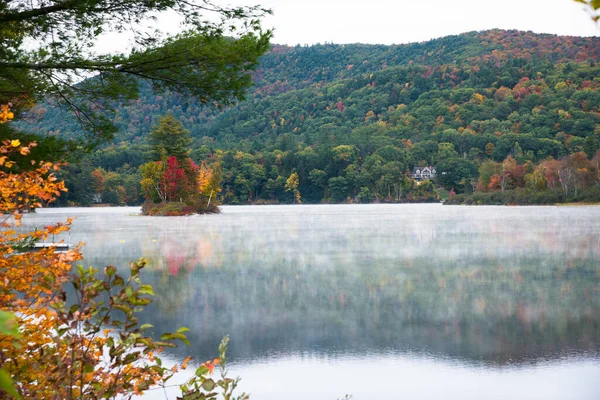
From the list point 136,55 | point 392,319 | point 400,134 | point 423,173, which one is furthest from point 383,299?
point 400,134

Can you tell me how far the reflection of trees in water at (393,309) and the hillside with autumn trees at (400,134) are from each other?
194 feet

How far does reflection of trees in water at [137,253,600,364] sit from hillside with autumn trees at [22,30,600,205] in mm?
59046

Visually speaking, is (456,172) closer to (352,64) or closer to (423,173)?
(423,173)

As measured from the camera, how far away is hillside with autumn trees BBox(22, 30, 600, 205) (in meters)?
89.6

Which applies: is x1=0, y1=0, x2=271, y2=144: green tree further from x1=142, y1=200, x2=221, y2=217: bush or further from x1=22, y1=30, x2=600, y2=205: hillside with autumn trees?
x1=22, y1=30, x2=600, y2=205: hillside with autumn trees

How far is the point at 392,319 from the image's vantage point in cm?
816

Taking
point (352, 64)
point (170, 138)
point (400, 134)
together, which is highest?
point (352, 64)

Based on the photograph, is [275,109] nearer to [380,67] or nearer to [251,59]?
[380,67]

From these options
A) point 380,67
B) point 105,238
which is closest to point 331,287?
point 105,238

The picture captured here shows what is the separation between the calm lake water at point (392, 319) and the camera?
574 cm

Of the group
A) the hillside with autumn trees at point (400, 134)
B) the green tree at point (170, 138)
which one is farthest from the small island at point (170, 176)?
the hillside with autumn trees at point (400, 134)

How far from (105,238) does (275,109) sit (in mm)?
109226

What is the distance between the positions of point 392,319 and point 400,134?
106 metres

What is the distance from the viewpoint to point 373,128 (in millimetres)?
114000
